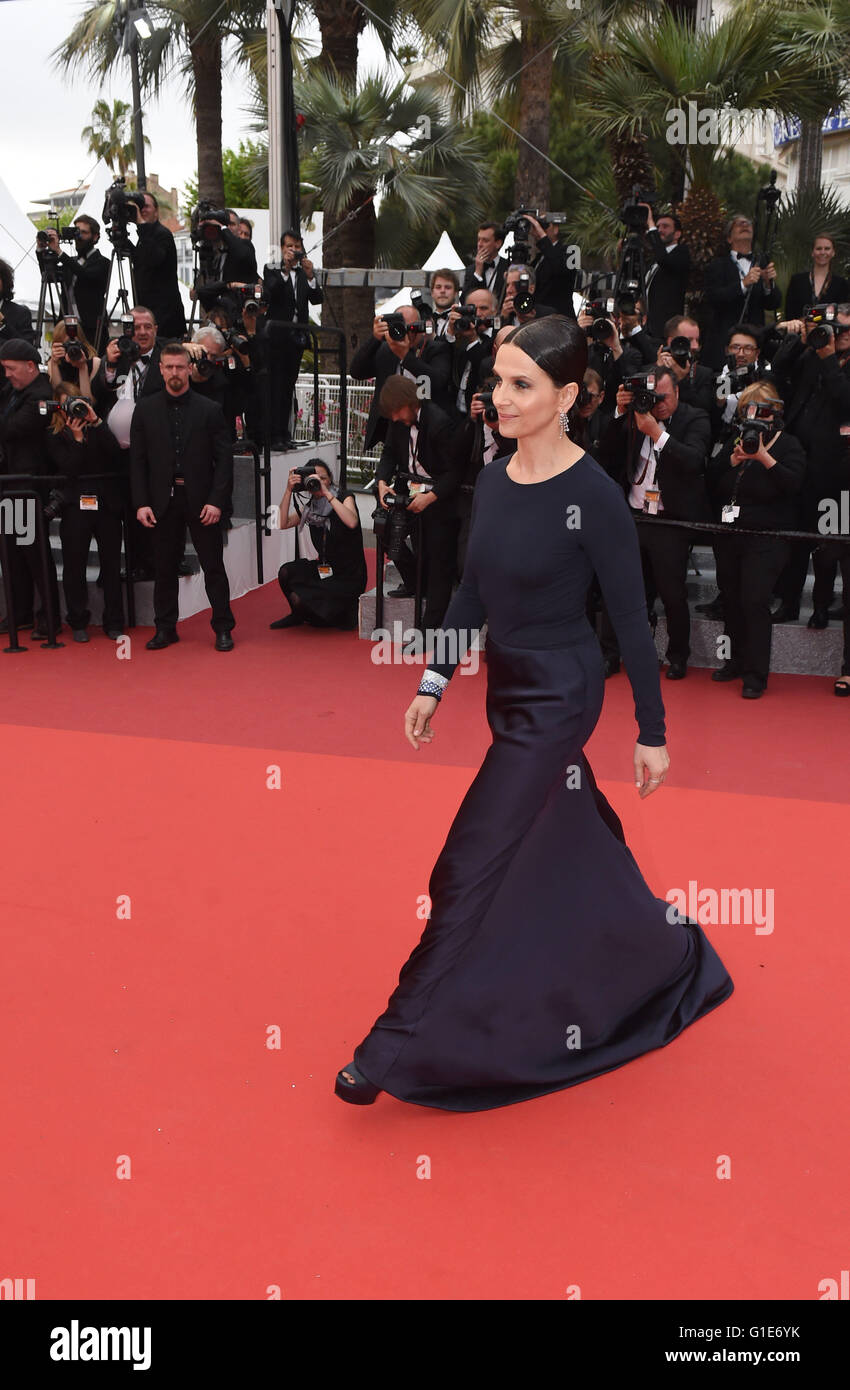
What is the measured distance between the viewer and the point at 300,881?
4.35 metres

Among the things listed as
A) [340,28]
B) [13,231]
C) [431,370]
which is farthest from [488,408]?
[13,231]

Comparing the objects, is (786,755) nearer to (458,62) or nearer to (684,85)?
(684,85)

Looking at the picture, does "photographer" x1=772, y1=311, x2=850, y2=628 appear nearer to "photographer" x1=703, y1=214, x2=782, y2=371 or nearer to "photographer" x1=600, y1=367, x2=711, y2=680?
"photographer" x1=600, y1=367, x2=711, y2=680

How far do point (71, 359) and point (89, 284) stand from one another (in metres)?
2.65

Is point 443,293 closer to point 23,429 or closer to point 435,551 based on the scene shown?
point 435,551

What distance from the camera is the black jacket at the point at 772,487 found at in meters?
6.62

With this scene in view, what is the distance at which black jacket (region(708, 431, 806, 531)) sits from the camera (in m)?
6.62

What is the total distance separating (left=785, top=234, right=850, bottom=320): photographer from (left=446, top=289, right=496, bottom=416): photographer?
213 centimetres

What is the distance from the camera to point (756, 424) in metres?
6.50

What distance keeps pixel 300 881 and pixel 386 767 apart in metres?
1.32

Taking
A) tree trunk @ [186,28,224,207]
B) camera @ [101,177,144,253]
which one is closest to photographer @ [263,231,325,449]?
camera @ [101,177,144,253]

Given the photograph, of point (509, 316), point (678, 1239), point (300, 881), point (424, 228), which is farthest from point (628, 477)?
point (424, 228)
